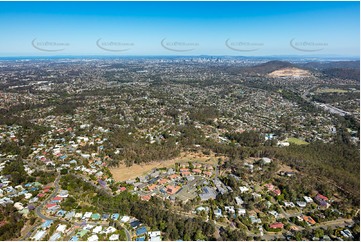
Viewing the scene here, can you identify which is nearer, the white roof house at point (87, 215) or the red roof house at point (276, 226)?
the red roof house at point (276, 226)

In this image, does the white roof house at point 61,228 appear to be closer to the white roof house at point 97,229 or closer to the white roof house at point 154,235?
the white roof house at point 97,229

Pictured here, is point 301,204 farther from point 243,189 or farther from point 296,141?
point 296,141

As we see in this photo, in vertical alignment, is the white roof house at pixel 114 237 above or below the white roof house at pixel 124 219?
above

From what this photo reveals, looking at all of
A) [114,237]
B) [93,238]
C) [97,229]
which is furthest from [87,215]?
[114,237]

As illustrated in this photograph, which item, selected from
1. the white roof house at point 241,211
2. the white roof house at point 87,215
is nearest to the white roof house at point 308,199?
the white roof house at point 241,211

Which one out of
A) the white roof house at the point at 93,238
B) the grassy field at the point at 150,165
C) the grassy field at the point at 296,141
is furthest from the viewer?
the grassy field at the point at 296,141

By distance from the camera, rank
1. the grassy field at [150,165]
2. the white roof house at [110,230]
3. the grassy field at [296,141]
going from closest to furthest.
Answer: the white roof house at [110,230]
the grassy field at [150,165]
the grassy field at [296,141]

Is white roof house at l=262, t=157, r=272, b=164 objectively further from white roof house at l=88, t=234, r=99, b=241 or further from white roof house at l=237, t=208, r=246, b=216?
white roof house at l=88, t=234, r=99, b=241

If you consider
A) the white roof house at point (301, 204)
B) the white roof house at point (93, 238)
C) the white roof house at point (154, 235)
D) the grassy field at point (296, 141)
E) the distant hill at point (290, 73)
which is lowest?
the grassy field at point (296, 141)

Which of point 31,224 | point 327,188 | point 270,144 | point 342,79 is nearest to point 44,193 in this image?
point 31,224

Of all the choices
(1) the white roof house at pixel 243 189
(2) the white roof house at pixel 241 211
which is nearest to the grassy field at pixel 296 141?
(1) the white roof house at pixel 243 189
